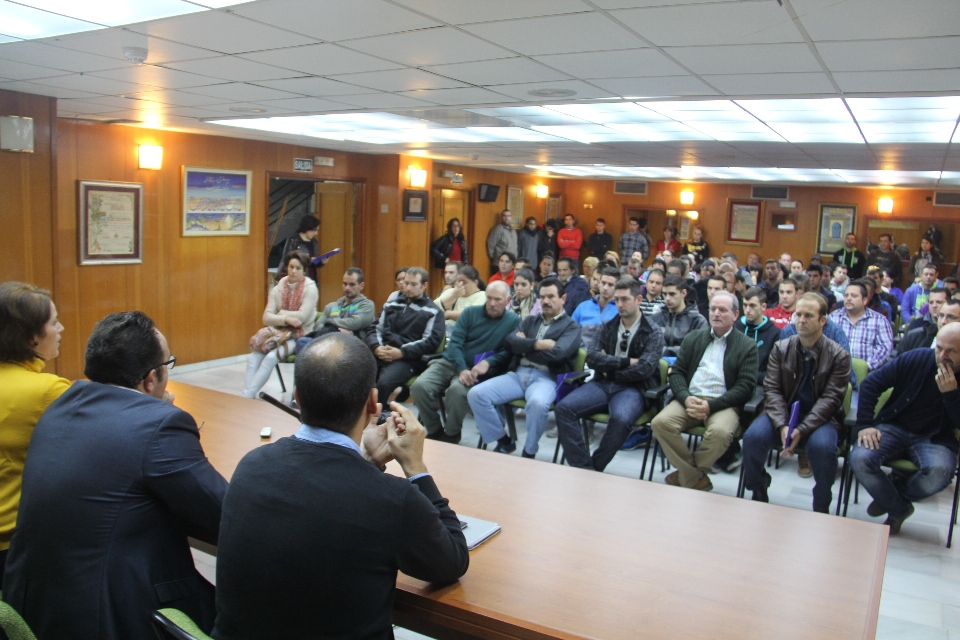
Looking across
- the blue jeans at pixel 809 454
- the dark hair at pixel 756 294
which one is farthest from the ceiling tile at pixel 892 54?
the dark hair at pixel 756 294

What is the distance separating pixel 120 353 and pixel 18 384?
1.53 ft

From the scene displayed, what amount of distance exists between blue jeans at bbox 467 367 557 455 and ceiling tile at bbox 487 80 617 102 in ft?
6.19

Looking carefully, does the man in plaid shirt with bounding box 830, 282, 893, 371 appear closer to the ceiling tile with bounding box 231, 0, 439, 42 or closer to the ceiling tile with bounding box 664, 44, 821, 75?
the ceiling tile with bounding box 664, 44, 821, 75

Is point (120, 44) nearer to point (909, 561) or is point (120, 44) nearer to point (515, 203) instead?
point (909, 561)

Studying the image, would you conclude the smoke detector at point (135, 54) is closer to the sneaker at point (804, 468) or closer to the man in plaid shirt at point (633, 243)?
the sneaker at point (804, 468)

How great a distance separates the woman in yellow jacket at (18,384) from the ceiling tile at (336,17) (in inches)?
56.3

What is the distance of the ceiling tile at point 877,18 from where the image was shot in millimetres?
2545

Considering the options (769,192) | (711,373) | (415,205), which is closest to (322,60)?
(711,373)

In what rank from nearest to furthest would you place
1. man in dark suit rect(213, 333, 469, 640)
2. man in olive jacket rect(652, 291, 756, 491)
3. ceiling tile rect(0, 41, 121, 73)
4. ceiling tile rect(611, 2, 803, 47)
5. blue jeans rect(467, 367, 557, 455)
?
man in dark suit rect(213, 333, 469, 640) < ceiling tile rect(611, 2, 803, 47) < ceiling tile rect(0, 41, 121, 73) < man in olive jacket rect(652, 291, 756, 491) < blue jeans rect(467, 367, 557, 455)

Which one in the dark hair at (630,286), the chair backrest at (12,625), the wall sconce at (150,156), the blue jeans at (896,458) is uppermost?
→ the wall sconce at (150,156)

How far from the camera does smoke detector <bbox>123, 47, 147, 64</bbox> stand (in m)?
3.79

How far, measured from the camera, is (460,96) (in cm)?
493

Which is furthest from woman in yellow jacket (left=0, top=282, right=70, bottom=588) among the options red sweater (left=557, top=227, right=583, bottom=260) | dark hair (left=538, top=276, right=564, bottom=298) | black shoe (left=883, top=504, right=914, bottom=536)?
red sweater (left=557, top=227, right=583, bottom=260)

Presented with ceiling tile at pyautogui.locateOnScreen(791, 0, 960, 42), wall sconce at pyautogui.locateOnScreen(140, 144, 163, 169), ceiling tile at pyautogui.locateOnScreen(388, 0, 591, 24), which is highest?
ceiling tile at pyautogui.locateOnScreen(388, 0, 591, 24)
